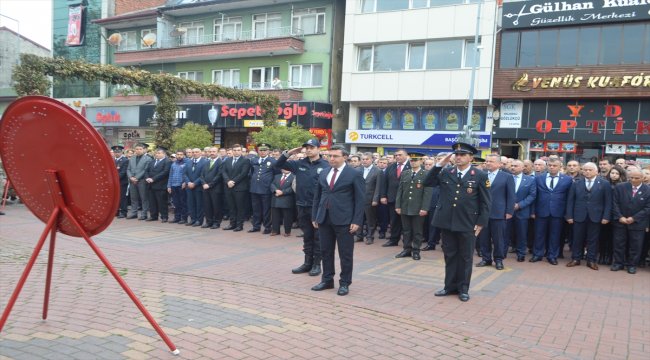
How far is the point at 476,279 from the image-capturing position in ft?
25.3

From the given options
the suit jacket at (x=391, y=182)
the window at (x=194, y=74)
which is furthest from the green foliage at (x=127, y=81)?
the window at (x=194, y=74)

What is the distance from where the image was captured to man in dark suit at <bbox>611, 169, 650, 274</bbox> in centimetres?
859

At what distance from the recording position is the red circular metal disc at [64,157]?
11.7ft

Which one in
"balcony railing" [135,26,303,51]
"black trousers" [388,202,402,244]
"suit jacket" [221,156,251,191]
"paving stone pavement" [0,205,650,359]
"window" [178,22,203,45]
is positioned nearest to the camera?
"paving stone pavement" [0,205,650,359]

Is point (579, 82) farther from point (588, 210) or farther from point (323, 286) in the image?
point (323, 286)

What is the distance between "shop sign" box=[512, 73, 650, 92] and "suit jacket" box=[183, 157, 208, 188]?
17.1m

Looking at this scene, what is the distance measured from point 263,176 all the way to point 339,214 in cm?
546

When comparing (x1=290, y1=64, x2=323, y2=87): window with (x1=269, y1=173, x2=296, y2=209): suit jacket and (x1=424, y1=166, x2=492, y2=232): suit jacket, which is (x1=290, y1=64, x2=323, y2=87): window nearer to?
(x1=269, y1=173, x2=296, y2=209): suit jacket

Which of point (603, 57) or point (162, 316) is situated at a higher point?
point (603, 57)

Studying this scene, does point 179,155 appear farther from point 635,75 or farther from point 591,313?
point 635,75

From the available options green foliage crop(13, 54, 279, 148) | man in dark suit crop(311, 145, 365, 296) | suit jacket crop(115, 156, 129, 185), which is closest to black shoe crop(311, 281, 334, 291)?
man in dark suit crop(311, 145, 365, 296)

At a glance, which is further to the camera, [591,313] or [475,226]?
[475,226]

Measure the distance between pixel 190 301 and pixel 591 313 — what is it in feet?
15.3

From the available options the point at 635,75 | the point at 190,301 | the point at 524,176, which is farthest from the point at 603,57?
the point at 190,301
